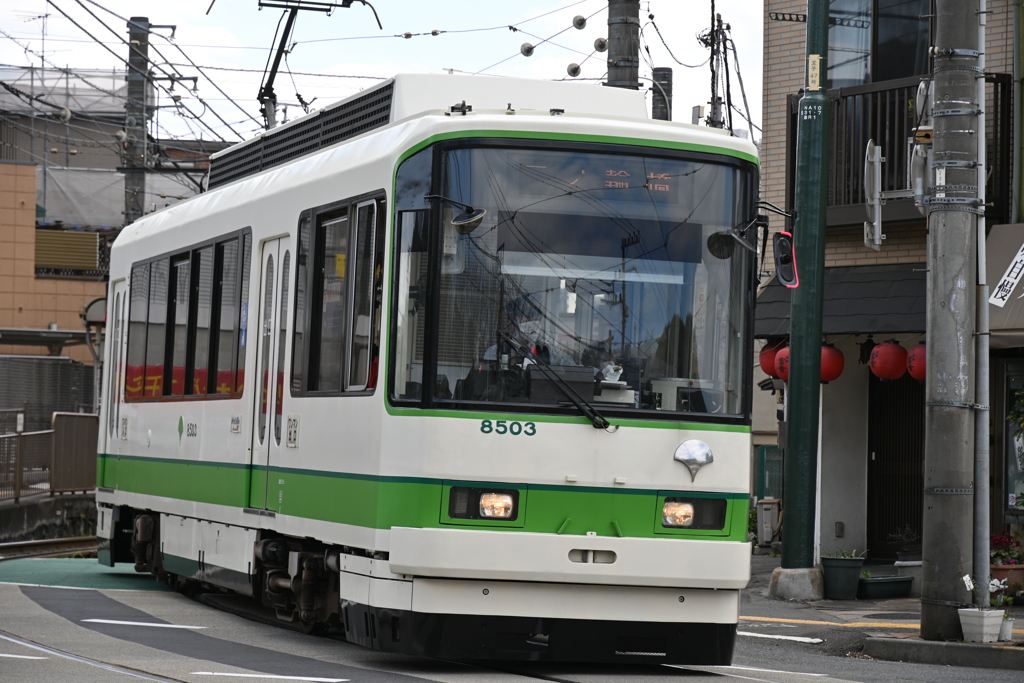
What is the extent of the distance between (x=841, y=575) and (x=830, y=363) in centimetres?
246

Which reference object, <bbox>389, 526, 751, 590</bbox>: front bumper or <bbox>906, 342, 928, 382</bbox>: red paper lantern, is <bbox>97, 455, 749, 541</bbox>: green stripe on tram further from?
<bbox>906, 342, 928, 382</bbox>: red paper lantern

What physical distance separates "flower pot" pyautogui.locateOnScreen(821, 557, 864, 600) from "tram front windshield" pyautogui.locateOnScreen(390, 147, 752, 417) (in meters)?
6.23

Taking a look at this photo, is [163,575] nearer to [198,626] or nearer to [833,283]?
[198,626]

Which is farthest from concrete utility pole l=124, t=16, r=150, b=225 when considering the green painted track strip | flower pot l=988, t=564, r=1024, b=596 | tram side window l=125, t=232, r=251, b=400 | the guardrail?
flower pot l=988, t=564, r=1024, b=596

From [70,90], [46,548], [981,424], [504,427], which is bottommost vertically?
[46,548]

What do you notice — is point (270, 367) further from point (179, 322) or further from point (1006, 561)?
point (1006, 561)

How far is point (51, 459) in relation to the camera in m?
25.1

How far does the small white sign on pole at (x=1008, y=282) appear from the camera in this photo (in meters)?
14.1

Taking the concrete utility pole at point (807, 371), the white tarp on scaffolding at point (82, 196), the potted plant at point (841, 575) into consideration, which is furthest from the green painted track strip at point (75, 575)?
the white tarp on scaffolding at point (82, 196)

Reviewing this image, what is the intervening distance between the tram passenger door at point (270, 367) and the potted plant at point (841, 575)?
20.5 ft

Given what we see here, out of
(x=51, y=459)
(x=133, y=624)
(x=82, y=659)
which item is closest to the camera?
(x=82, y=659)

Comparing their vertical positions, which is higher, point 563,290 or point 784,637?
point 563,290

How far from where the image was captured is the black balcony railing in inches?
590

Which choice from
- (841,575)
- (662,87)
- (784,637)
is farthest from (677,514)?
(662,87)
